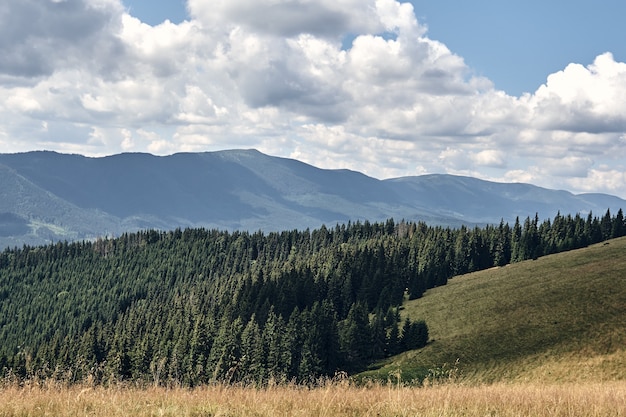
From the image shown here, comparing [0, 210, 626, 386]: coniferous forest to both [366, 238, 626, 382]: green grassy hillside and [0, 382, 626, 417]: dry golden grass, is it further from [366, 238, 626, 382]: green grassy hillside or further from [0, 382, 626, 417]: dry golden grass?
[0, 382, 626, 417]: dry golden grass

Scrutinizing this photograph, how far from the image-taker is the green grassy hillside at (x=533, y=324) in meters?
65.6

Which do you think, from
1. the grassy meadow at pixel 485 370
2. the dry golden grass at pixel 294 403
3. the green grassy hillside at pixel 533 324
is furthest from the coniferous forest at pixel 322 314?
the dry golden grass at pixel 294 403

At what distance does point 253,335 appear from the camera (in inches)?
3841

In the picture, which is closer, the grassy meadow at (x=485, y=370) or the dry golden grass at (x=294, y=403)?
the dry golden grass at (x=294, y=403)

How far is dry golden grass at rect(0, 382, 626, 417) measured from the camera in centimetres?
1007

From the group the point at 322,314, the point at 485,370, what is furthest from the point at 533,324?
the point at 322,314

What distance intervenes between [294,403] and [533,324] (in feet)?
279

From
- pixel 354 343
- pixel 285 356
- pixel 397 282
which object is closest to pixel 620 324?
pixel 354 343

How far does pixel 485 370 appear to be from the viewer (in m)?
71.2

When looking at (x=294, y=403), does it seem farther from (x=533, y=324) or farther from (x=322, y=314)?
(x=322, y=314)

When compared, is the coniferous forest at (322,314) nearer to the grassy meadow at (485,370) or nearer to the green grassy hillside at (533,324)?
the grassy meadow at (485,370)

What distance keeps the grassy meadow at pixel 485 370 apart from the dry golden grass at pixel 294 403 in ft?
0.09

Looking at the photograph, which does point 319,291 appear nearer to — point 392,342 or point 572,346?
point 392,342

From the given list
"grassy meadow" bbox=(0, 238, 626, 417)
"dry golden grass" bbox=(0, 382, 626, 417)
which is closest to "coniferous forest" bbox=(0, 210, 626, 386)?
"grassy meadow" bbox=(0, 238, 626, 417)
